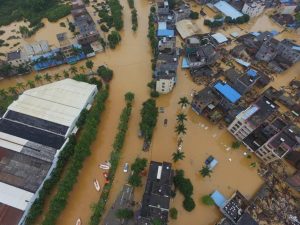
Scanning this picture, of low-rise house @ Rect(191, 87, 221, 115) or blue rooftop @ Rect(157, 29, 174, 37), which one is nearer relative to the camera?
low-rise house @ Rect(191, 87, 221, 115)

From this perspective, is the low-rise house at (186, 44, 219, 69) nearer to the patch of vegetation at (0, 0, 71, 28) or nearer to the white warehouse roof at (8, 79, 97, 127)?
the white warehouse roof at (8, 79, 97, 127)

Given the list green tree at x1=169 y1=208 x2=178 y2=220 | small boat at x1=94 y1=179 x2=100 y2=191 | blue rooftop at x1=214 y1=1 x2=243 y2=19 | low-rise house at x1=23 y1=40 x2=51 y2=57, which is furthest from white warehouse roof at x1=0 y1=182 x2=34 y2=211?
blue rooftop at x1=214 y1=1 x2=243 y2=19

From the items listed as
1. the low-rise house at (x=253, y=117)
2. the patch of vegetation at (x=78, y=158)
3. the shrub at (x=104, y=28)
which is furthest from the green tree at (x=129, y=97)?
the shrub at (x=104, y=28)

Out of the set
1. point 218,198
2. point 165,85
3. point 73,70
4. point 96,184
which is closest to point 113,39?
point 73,70

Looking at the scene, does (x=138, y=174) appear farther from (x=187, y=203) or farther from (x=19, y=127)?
(x=19, y=127)

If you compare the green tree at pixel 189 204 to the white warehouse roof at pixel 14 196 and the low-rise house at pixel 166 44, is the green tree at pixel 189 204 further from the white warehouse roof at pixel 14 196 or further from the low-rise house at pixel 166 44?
the low-rise house at pixel 166 44

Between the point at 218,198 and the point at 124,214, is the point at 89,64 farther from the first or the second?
the point at 218,198
